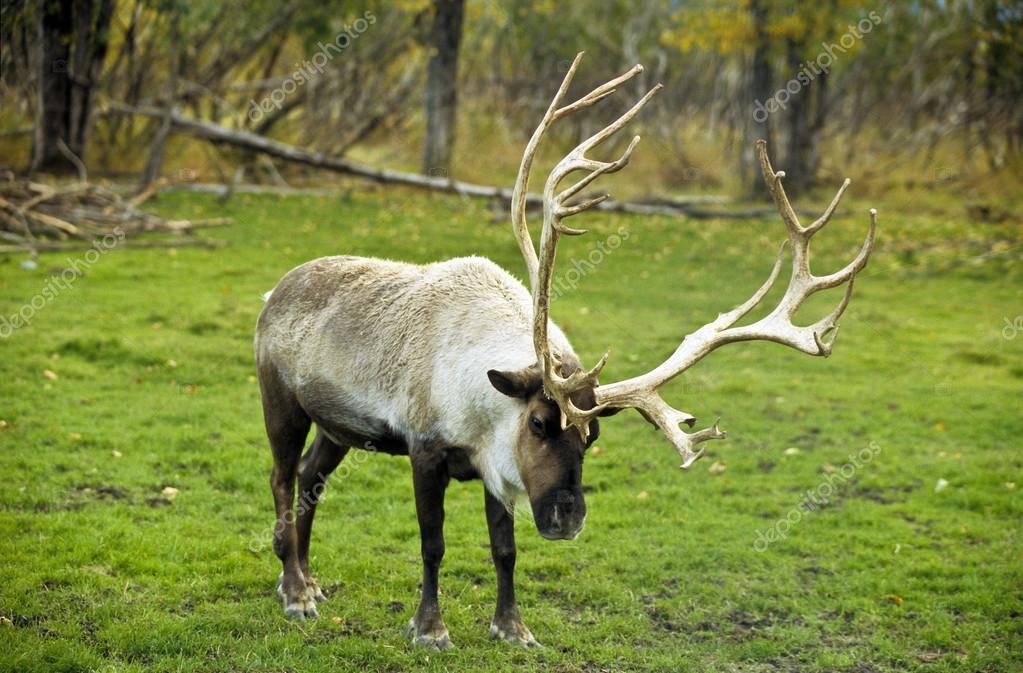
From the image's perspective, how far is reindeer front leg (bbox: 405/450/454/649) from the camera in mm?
6574

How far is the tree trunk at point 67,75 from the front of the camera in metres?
20.2

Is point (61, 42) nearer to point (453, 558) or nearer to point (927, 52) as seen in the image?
point (453, 558)

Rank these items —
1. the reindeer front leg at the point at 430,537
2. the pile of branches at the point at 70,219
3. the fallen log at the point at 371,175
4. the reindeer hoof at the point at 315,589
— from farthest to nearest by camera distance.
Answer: the fallen log at the point at 371,175 < the pile of branches at the point at 70,219 < the reindeer hoof at the point at 315,589 < the reindeer front leg at the point at 430,537

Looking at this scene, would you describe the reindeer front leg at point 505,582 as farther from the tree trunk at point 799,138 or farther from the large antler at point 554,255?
the tree trunk at point 799,138

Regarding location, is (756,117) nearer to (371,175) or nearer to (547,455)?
(371,175)

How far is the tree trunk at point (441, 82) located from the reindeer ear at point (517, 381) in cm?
2045

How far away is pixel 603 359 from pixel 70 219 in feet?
47.8

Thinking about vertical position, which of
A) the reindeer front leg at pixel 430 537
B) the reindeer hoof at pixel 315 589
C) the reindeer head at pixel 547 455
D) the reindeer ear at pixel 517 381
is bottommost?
the reindeer hoof at pixel 315 589

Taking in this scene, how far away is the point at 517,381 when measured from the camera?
19.9 ft

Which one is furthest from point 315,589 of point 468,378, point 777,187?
point 777,187

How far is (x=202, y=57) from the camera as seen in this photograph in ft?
86.7

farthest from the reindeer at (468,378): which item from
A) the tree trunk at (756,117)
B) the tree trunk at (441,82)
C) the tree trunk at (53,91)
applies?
the tree trunk at (756,117)

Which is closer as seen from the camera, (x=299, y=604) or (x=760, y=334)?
(x=760, y=334)

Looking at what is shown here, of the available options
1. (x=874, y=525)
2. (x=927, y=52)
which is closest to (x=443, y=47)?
(x=927, y=52)
